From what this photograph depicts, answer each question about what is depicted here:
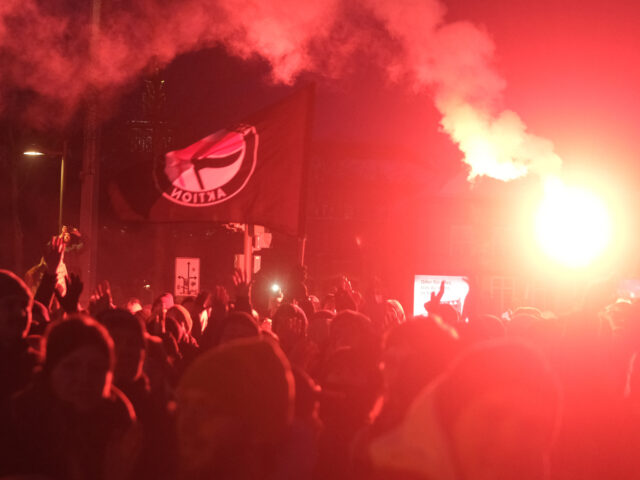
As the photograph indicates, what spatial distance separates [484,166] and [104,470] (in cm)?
1324

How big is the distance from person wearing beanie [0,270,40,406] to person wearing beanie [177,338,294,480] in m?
1.14

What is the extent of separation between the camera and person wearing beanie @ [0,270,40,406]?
164 inches

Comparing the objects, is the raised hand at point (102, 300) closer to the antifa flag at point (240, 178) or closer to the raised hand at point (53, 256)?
the antifa flag at point (240, 178)

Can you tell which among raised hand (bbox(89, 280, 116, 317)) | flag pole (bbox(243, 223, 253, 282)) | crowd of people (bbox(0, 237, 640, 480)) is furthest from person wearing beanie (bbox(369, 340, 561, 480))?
flag pole (bbox(243, 223, 253, 282))

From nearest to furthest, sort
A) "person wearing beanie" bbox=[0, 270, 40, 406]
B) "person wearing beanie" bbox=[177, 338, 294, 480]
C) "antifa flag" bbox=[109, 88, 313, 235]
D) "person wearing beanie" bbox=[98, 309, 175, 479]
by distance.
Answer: "person wearing beanie" bbox=[177, 338, 294, 480]
"person wearing beanie" bbox=[98, 309, 175, 479]
"person wearing beanie" bbox=[0, 270, 40, 406]
"antifa flag" bbox=[109, 88, 313, 235]

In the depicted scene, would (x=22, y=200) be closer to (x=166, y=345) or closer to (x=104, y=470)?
(x=166, y=345)

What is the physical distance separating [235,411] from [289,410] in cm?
24

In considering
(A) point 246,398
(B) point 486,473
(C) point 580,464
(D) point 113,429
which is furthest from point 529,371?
(C) point 580,464

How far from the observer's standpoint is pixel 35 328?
5.54 meters

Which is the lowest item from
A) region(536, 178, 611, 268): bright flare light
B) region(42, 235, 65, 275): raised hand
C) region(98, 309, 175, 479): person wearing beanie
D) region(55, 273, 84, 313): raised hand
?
region(98, 309, 175, 479): person wearing beanie

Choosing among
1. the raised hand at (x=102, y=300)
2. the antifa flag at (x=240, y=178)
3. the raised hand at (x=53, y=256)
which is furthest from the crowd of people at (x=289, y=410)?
the raised hand at (x=102, y=300)

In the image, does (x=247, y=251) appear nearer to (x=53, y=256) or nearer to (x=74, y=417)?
(x=53, y=256)

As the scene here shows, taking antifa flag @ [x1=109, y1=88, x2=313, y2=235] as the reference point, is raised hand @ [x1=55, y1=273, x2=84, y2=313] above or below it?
below

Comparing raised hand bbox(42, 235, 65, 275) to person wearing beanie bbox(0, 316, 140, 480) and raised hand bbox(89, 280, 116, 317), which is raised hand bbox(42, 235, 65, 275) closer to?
raised hand bbox(89, 280, 116, 317)
